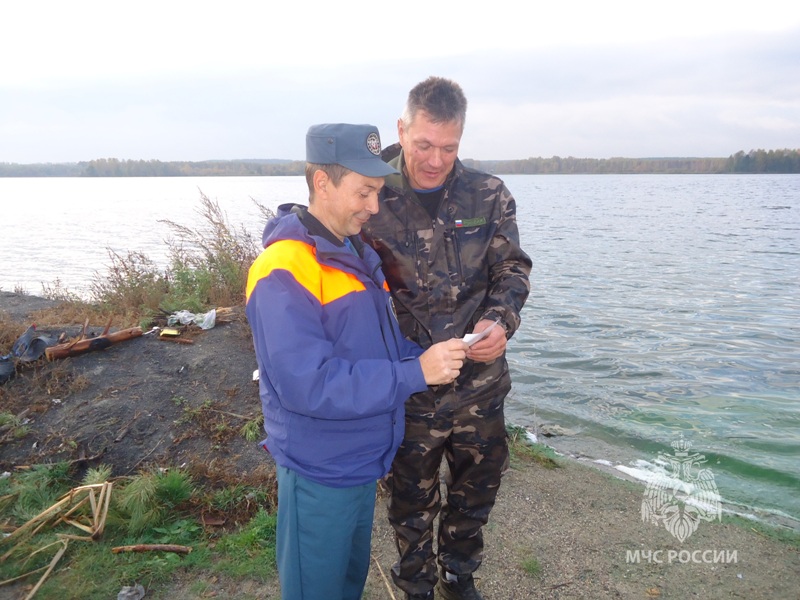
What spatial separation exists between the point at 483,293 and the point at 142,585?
259 centimetres

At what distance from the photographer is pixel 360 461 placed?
2.44 meters

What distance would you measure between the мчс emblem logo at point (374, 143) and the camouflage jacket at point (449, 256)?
609 millimetres

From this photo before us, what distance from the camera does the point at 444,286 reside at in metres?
3.04

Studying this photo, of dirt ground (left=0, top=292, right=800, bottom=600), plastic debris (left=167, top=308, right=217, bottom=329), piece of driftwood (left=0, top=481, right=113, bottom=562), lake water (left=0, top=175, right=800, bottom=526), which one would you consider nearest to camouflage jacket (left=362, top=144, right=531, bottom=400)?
dirt ground (left=0, top=292, right=800, bottom=600)

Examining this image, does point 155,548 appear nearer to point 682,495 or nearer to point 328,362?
point 328,362

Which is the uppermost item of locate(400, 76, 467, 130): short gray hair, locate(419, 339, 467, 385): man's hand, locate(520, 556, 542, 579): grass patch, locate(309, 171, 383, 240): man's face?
locate(400, 76, 467, 130): short gray hair

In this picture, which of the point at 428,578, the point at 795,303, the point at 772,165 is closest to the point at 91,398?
the point at 428,578

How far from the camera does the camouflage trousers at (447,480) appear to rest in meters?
3.07

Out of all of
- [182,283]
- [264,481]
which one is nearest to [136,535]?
[264,481]

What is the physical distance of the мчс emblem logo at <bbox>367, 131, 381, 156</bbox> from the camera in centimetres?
238

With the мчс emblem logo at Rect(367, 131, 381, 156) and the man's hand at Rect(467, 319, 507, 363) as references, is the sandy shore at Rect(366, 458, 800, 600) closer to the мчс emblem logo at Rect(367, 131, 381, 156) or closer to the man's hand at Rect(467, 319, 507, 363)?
the man's hand at Rect(467, 319, 507, 363)

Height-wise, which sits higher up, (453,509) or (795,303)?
(453,509)

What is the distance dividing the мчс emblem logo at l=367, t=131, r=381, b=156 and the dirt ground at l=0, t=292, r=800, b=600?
2.61 m

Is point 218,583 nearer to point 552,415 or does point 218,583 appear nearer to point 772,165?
point 552,415
